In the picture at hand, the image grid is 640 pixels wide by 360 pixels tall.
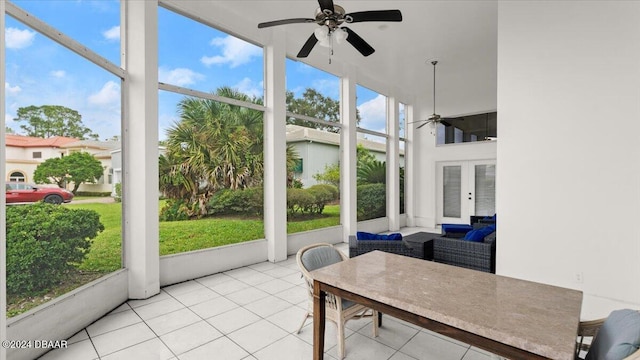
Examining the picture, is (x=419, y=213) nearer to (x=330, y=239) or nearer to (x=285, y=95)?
(x=330, y=239)

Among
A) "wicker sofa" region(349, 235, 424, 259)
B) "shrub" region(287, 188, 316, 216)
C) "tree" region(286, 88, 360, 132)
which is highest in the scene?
"tree" region(286, 88, 360, 132)

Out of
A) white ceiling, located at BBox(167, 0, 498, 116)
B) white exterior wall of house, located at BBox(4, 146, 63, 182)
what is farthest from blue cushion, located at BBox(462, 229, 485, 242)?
white exterior wall of house, located at BBox(4, 146, 63, 182)

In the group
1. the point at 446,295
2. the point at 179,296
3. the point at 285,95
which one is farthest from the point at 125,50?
the point at 446,295

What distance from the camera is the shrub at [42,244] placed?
221 cm

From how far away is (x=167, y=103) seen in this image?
3861mm

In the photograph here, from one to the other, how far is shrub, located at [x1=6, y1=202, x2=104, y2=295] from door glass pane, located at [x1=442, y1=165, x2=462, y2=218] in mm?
8180

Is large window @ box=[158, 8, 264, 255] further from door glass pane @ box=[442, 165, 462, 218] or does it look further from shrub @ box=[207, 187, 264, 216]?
door glass pane @ box=[442, 165, 462, 218]

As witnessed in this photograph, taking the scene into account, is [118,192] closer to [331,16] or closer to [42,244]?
[42,244]

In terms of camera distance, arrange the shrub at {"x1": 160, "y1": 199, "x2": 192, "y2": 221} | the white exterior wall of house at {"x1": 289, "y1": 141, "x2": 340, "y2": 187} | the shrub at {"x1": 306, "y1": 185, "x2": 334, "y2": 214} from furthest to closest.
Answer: the shrub at {"x1": 306, "y1": 185, "x2": 334, "y2": 214}, the white exterior wall of house at {"x1": 289, "y1": 141, "x2": 340, "y2": 187}, the shrub at {"x1": 160, "y1": 199, "x2": 192, "y2": 221}

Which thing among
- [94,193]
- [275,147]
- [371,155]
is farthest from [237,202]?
[371,155]

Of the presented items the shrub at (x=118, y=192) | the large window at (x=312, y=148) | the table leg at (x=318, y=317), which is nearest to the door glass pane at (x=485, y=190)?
the large window at (x=312, y=148)

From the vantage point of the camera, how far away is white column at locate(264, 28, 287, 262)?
4.79 m

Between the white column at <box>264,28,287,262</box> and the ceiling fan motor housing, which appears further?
the white column at <box>264,28,287,262</box>

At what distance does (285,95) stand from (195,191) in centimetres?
224
